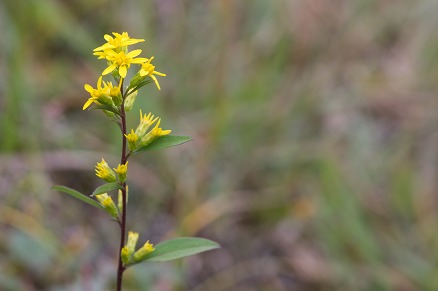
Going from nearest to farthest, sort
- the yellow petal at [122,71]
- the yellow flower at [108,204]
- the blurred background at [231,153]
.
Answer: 1. the yellow petal at [122,71]
2. the yellow flower at [108,204]
3. the blurred background at [231,153]

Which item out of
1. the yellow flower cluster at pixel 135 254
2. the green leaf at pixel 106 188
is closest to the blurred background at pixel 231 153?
the yellow flower cluster at pixel 135 254

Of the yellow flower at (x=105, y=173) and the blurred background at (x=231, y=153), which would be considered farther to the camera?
the blurred background at (x=231, y=153)

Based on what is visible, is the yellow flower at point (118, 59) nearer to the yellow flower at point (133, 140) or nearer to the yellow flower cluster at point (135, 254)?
the yellow flower at point (133, 140)

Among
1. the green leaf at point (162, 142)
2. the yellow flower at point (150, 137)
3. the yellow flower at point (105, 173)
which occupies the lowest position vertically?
the yellow flower at point (105, 173)

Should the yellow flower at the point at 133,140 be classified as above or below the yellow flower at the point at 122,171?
above

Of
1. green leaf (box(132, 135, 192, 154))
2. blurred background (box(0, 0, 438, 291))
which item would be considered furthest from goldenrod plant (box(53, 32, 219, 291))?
blurred background (box(0, 0, 438, 291))

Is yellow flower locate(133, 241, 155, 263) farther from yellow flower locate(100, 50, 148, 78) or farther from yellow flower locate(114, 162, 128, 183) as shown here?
yellow flower locate(100, 50, 148, 78)

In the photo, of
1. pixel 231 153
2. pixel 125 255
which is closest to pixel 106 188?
pixel 125 255
